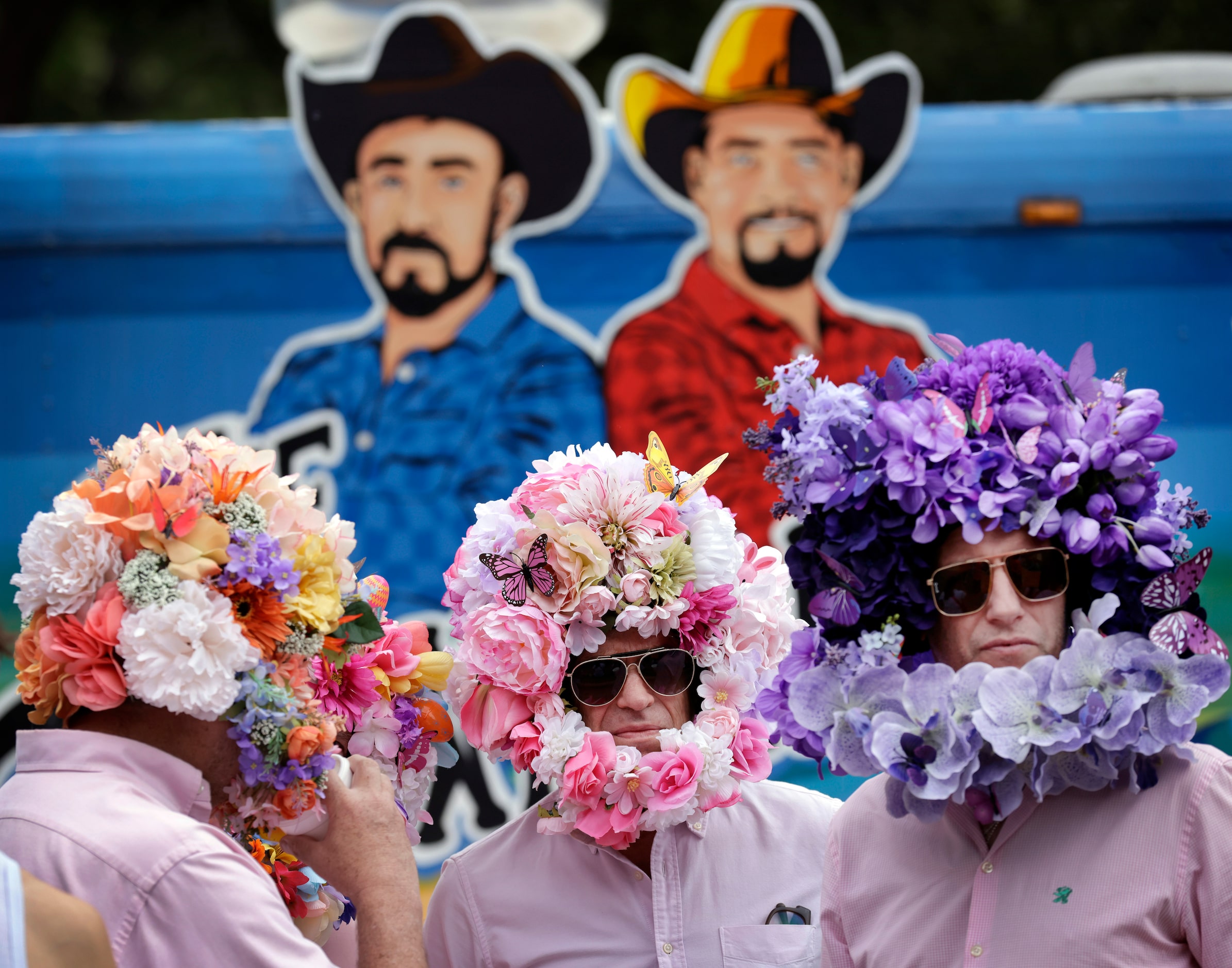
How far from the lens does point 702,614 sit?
9.94 ft

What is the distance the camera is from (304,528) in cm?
269

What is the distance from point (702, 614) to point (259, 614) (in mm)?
988

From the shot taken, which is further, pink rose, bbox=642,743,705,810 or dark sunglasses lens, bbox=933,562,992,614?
pink rose, bbox=642,743,705,810

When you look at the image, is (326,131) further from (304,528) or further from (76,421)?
(304,528)

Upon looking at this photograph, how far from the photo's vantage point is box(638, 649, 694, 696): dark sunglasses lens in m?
2.99

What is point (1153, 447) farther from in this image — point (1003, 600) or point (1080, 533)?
point (1003, 600)

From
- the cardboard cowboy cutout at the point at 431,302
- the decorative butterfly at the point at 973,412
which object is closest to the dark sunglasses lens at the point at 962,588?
the decorative butterfly at the point at 973,412

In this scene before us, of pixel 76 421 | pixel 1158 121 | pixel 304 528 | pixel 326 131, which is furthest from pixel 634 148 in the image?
pixel 304 528

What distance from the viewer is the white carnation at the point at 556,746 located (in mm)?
2889

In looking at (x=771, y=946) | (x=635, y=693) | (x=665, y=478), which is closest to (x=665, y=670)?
(x=635, y=693)

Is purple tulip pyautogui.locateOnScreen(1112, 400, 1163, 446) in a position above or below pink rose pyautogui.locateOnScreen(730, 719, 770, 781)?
above

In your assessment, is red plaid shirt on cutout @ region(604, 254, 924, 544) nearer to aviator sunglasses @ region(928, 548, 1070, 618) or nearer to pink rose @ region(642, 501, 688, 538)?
pink rose @ region(642, 501, 688, 538)

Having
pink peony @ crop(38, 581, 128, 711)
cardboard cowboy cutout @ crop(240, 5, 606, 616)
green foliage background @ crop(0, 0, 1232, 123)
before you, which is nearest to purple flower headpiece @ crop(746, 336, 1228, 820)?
pink peony @ crop(38, 581, 128, 711)

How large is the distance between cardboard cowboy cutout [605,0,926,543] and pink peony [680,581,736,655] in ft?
6.92
